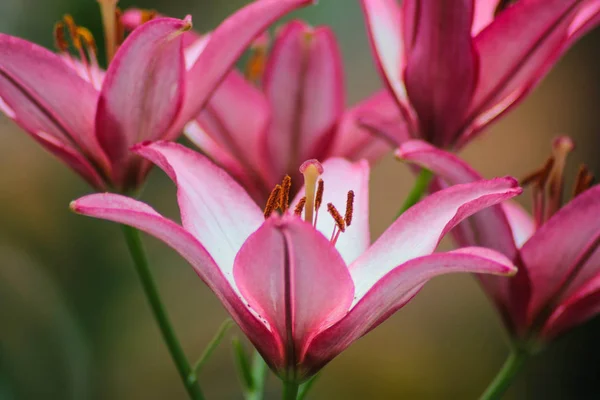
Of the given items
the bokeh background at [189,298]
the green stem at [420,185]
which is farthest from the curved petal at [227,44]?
the bokeh background at [189,298]

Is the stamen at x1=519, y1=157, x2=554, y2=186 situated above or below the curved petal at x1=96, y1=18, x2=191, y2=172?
below

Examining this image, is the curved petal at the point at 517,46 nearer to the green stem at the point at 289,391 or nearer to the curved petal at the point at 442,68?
the curved petal at the point at 442,68

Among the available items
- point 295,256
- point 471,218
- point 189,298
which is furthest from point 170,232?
point 189,298

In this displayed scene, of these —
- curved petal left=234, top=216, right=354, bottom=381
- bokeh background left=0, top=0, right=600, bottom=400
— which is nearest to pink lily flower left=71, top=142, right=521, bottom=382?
curved petal left=234, top=216, right=354, bottom=381

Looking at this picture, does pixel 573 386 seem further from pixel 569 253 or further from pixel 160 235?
pixel 160 235

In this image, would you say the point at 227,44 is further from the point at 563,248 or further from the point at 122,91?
the point at 563,248

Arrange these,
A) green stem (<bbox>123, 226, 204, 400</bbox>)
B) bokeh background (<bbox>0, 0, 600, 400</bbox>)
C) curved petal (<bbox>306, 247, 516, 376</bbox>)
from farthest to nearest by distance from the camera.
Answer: bokeh background (<bbox>0, 0, 600, 400</bbox>) → green stem (<bbox>123, 226, 204, 400</bbox>) → curved petal (<bbox>306, 247, 516, 376</bbox>)

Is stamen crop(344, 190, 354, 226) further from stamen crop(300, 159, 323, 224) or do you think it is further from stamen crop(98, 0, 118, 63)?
stamen crop(98, 0, 118, 63)
